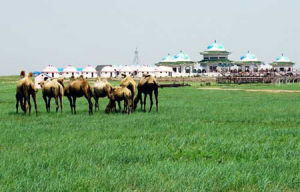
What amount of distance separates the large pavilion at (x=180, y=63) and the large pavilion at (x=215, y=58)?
535 cm

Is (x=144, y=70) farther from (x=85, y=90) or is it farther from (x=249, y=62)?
(x=85, y=90)

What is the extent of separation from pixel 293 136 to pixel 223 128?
6.93ft

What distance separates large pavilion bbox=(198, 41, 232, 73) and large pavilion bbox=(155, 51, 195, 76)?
5.35 metres

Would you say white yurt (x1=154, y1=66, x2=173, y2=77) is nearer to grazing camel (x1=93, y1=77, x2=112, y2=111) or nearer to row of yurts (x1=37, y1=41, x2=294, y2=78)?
row of yurts (x1=37, y1=41, x2=294, y2=78)

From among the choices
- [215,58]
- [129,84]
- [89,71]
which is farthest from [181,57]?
[129,84]

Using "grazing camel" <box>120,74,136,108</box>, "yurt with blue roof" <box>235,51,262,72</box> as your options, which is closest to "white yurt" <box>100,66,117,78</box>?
"yurt with blue roof" <box>235,51,262,72</box>

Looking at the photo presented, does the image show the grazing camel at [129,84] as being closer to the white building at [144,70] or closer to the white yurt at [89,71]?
the white building at [144,70]

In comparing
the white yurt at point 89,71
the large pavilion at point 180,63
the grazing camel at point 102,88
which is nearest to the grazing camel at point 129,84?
the grazing camel at point 102,88

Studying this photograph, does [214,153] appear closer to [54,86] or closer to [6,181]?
[6,181]

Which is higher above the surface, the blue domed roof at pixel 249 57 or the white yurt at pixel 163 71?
the blue domed roof at pixel 249 57

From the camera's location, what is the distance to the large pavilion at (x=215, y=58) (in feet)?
401

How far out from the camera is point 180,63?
12988 cm

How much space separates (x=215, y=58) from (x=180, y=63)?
13008mm

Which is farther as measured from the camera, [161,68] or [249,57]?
[249,57]
